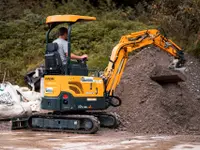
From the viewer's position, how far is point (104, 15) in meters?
24.3

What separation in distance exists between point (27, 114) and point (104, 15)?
38.6ft

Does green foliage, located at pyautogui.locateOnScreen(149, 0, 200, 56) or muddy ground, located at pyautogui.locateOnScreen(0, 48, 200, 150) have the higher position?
green foliage, located at pyautogui.locateOnScreen(149, 0, 200, 56)

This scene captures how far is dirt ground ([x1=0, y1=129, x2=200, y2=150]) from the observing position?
9.34 m

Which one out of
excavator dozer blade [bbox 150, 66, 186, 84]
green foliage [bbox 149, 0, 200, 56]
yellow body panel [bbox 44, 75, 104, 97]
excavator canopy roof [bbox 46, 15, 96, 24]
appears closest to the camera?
yellow body panel [bbox 44, 75, 104, 97]

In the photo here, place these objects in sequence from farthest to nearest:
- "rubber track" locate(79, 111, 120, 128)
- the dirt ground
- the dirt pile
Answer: the dirt pile < "rubber track" locate(79, 111, 120, 128) < the dirt ground

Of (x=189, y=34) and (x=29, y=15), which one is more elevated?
(x=29, y=15)

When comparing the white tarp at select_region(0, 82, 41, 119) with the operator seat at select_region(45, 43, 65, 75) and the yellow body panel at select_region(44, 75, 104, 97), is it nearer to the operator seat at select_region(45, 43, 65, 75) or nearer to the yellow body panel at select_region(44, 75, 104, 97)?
the yellow body panel at select_region(44, 75, 104, 97)

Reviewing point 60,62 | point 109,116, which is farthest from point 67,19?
point 109,116

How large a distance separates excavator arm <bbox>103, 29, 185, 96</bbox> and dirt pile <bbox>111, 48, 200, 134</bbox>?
2.69 feet

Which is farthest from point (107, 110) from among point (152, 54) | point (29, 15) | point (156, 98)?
point (29, 15)

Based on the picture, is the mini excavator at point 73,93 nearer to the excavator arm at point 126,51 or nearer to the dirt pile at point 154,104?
the excavator arm at point 126,51

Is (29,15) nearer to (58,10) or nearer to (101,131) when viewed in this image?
(58,10)

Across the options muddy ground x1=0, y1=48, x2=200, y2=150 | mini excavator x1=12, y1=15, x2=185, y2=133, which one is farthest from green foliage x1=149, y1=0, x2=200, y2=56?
mini excavator x1=12, y1=15, x2=185, y2=133

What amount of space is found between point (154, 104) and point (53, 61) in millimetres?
2872
